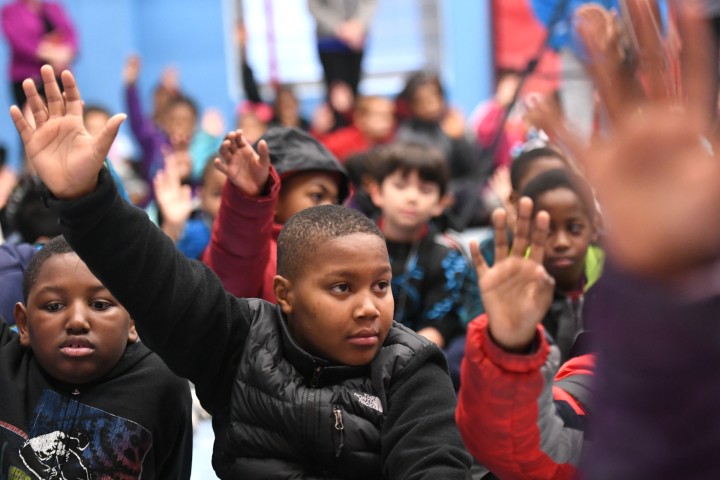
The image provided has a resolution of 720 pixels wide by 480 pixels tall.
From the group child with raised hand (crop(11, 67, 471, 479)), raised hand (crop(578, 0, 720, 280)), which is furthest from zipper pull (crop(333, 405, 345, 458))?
raised hand (crop(578, 0, 720, 280))

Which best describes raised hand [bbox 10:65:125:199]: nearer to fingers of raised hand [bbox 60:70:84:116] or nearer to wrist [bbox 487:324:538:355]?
fingers of raised hand [bbox 60:70:84:116]

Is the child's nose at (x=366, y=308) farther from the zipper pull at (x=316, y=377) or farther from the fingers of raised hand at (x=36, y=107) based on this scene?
the fingers of raised hand at (x=36, y=107)

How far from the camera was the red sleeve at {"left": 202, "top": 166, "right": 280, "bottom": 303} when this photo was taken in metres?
2.14

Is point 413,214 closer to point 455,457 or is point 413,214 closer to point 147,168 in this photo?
point 455,457

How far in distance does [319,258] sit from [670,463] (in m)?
0.97

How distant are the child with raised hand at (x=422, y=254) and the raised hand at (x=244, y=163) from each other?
4.15ft

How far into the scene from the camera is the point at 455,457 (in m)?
1.64

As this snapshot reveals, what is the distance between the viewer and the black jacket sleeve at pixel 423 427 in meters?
1.62

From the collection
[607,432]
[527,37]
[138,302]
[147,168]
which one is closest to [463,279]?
[138,302]

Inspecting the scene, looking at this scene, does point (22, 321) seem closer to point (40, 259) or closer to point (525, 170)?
point (40, 259)

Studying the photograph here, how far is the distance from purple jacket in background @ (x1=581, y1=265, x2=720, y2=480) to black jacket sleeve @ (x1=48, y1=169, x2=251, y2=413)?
2.67 feet

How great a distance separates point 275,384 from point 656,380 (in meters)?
0.90

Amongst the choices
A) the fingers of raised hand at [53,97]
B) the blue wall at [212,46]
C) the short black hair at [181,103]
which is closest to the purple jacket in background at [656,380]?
the fingers of raised hand at [53,97]

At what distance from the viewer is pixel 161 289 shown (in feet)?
5.21
